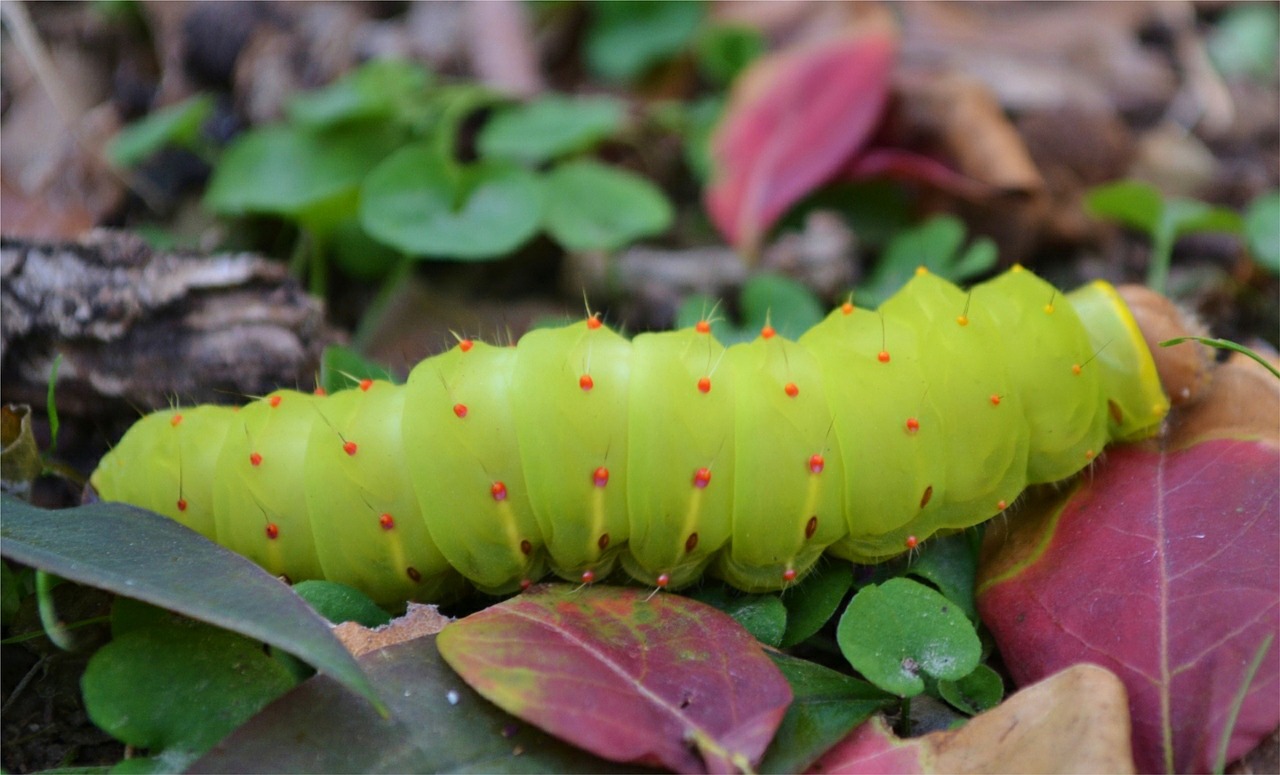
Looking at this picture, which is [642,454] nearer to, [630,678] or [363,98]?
[630,678]

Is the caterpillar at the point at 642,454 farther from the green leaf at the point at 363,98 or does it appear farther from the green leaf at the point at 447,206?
the green leaf at the point at 363,98

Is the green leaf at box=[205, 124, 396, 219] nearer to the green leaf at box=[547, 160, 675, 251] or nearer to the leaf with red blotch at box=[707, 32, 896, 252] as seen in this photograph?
the green leaf at box=[547, 160, 675, 251]

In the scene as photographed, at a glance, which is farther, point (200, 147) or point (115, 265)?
point (200, 147)

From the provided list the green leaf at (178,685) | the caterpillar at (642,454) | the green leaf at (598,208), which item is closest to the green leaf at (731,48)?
the green leaf at (598,208)

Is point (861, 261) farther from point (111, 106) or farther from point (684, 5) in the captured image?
point (111, 106)

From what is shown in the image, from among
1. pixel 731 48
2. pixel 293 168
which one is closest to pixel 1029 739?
pixel 293 168

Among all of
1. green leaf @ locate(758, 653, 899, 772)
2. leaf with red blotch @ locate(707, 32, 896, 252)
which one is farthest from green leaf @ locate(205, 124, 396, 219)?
green leaf @ locate(758, 653, 899, 772)

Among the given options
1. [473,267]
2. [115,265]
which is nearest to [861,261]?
[473,267]
